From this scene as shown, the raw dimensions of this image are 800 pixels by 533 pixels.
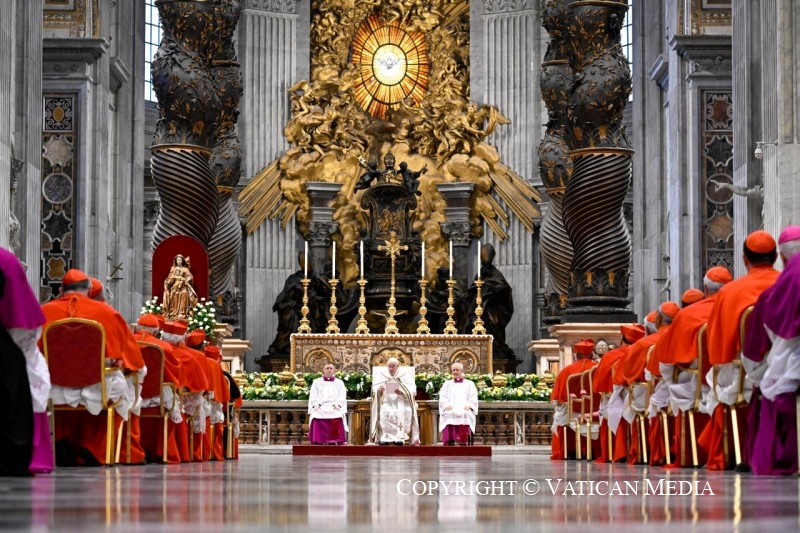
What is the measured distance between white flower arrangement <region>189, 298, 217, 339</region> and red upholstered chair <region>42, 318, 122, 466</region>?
273 inches

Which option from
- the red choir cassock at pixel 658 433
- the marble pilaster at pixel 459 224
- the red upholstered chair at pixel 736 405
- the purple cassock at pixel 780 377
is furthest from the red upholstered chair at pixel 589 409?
the marble pilaster at pixel 459 224

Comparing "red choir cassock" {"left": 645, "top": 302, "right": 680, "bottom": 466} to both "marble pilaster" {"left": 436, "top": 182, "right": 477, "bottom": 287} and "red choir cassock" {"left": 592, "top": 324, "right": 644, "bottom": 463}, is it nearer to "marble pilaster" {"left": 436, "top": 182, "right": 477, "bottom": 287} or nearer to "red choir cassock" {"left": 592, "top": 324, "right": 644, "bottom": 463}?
"red choir cassock" {"left": 592, "top": 324, "right": 644, "bottom": 463}

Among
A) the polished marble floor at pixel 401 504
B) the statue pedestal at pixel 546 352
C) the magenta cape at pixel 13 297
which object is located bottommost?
the polished marble floor at pixel 401 504

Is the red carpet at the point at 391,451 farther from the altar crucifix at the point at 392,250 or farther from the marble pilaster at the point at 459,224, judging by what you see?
the marble pilaster at the point at 459,224

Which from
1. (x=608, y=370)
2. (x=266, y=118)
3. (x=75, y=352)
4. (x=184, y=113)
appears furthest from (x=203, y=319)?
(x=266, y=118)

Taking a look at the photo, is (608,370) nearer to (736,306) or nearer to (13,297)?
(736,306)

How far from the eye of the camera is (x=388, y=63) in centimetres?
3322

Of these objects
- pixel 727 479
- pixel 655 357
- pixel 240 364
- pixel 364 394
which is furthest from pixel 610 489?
pixel 240 364

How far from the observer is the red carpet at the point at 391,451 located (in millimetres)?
16156

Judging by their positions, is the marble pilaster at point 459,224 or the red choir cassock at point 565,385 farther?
the marble pilaster at point 459,224

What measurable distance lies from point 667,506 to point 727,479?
259 centimetres

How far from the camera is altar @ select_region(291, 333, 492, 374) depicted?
20.1 m

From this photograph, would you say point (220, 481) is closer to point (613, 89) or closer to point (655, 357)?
point (655, 357)

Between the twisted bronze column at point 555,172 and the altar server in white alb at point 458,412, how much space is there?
9.21ft
